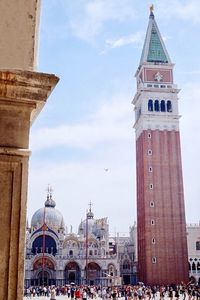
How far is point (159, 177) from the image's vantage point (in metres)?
52.2

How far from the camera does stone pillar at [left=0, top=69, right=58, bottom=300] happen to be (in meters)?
3.27

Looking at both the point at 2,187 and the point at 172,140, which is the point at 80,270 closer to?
the point at 172,140

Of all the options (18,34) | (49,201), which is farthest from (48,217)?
(18,34)

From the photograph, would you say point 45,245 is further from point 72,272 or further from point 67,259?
point 72,272

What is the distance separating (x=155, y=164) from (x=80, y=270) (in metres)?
16.2

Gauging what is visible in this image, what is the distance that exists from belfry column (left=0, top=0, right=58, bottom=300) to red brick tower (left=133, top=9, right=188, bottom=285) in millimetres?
47370

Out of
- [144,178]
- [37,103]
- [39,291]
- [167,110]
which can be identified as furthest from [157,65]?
[37,103]

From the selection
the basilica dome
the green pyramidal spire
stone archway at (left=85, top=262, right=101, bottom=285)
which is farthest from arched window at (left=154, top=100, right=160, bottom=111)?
stone archway at (left=85, top=262, right=101, bottom=285)

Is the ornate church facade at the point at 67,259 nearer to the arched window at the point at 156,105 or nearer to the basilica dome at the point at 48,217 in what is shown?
the basilica dome at the point at 48,217

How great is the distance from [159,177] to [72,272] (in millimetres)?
16412

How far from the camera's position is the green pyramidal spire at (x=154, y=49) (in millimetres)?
59281

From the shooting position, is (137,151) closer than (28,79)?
No

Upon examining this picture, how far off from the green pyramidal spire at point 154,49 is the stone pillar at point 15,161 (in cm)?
5657

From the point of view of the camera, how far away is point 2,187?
3410 mm
